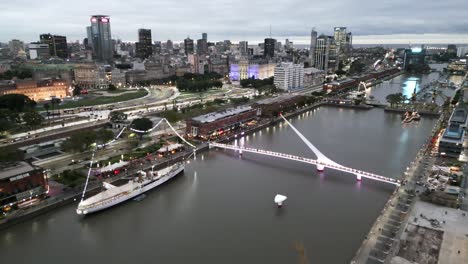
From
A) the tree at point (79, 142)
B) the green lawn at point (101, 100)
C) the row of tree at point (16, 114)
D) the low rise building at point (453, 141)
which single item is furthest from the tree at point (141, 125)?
the low rise building at point (453, 141)

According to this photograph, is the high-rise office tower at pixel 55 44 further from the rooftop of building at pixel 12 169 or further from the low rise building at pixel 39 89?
the rooftop of building at pixel 12 169

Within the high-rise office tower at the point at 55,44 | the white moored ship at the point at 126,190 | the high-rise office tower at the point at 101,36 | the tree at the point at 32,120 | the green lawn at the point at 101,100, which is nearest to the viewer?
the white moored ship at the point at 126,190

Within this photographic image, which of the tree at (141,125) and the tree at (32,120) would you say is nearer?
the tree at (141,125)

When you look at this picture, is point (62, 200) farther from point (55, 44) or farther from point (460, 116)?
point (55, 44)

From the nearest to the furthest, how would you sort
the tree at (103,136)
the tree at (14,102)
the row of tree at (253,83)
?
1. the tree at (103,136)
2. the tree at (14,102)
3. the row of tree at (253,83)

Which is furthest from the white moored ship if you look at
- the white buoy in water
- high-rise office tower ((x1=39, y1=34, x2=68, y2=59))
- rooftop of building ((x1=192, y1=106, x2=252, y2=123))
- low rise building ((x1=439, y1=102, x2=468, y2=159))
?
high-rise office tower ((x1=39, y1=34, x2=68, y2=59))

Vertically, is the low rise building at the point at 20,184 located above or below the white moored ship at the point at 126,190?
above

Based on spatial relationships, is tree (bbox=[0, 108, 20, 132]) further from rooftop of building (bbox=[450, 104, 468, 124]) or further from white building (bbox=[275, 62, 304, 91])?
white building (bbox=[275, 62, 304, 91])
